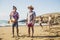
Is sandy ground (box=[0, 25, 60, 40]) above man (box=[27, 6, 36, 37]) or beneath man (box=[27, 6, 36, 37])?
beneath

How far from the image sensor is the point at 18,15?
493cm

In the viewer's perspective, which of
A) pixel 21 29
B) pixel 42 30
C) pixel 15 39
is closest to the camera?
pixel 15 39

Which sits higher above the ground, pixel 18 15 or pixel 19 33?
pixel 18 15

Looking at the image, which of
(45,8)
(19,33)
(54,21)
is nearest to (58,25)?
(54,21)

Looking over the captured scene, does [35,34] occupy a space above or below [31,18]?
below

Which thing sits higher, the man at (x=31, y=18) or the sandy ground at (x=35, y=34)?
the man at (x=31, y=18)

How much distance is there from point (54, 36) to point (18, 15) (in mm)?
846

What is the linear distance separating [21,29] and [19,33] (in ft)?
0.54

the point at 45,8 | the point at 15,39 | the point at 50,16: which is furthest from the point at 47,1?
the point at 15,39

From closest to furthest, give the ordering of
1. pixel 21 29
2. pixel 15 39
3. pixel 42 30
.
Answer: pixel 15 39 → pixel 21 29 → pixel 42 30

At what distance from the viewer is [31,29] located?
5.05 m

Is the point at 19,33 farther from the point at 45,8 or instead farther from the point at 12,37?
the point at 45,8

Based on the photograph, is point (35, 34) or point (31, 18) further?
point (35, 34)

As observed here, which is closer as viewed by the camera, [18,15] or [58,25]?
[18,15]
